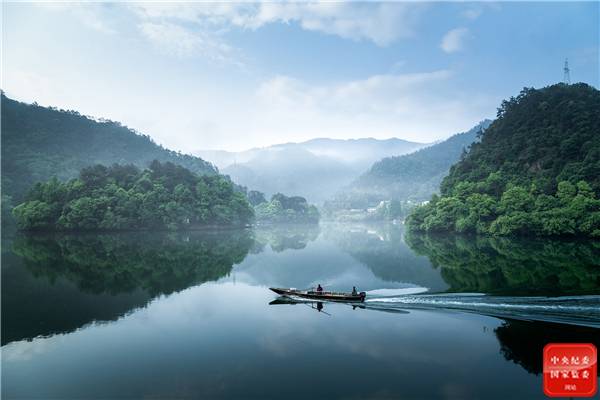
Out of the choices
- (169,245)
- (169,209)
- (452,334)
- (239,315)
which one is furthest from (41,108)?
(452,334)

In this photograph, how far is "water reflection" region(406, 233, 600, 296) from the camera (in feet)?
87.9

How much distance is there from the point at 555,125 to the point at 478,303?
73467 millimetres

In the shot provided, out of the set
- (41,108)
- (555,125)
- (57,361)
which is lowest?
(57,361)

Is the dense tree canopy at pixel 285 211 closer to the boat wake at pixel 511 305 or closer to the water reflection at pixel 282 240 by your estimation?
the water reflection at pixel 282 240

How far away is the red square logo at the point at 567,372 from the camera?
10.3 m

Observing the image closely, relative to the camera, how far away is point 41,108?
159750 millimetres

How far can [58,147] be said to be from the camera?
13975cm

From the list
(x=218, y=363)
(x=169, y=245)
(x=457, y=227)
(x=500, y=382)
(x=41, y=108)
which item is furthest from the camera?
(x=41, y=108)

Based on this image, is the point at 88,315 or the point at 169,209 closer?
the point at 88,315

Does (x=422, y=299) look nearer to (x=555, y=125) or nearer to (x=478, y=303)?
(x=478, y=303)

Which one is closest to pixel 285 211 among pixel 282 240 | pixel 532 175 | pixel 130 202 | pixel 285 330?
pixel 130 202

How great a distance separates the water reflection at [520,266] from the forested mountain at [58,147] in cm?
9602

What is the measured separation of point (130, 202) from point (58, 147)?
77.4 meters

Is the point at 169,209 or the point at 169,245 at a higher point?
the point at 169,209
